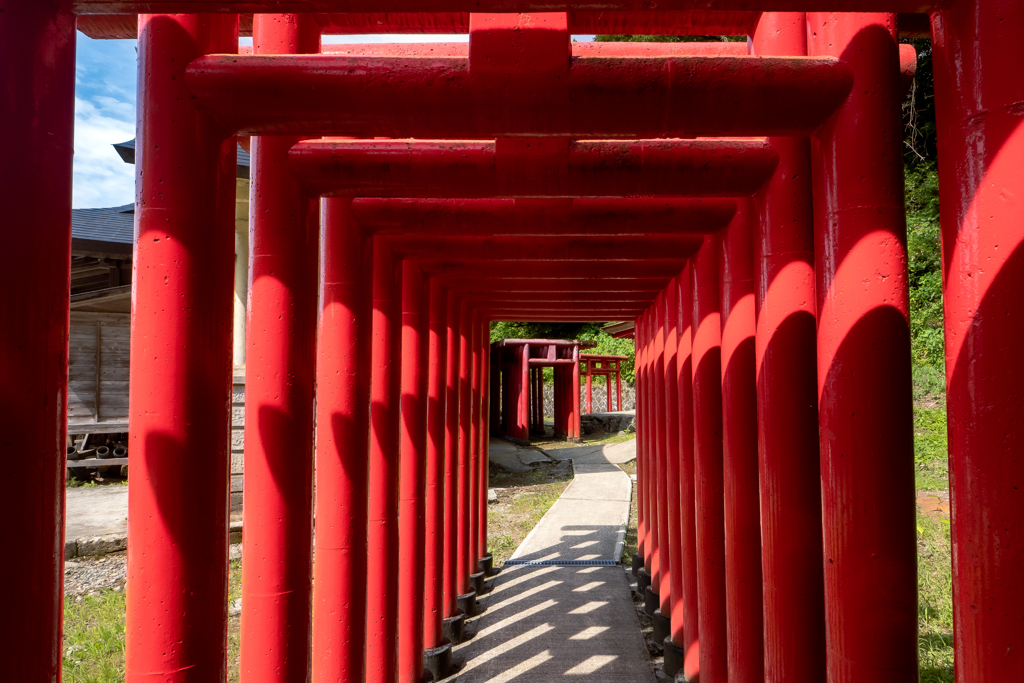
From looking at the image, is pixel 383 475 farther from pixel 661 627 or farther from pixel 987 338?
pixel 987 338

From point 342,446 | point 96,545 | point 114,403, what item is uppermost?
point 342,446

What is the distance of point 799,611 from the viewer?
10.0 ft

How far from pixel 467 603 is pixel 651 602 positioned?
7.35ft

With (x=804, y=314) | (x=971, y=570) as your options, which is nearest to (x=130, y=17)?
(x=804, y=314)

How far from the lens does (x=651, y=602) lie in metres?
7.79

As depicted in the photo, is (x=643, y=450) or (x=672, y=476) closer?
(x=672, y=476)

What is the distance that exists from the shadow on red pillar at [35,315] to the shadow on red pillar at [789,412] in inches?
118

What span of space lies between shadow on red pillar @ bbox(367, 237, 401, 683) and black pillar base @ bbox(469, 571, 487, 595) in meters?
3.58

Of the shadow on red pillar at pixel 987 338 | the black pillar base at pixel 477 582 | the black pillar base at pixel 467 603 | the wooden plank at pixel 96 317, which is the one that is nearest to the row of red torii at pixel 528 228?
the shadow on red pillar at pixel 987 338

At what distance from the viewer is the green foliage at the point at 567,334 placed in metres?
34.8

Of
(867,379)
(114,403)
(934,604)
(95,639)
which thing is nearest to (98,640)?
(95,639)

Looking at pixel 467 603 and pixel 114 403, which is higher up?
pixel 114 403

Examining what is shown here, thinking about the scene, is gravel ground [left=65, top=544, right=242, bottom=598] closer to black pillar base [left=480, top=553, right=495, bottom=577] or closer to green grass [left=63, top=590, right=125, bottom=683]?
green grass [left=63, top=590, right=125, bottom=683]

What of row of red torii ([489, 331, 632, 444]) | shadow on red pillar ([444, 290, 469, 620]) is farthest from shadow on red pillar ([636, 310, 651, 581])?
→ row of red torii ([489, 331, 632, 444])
